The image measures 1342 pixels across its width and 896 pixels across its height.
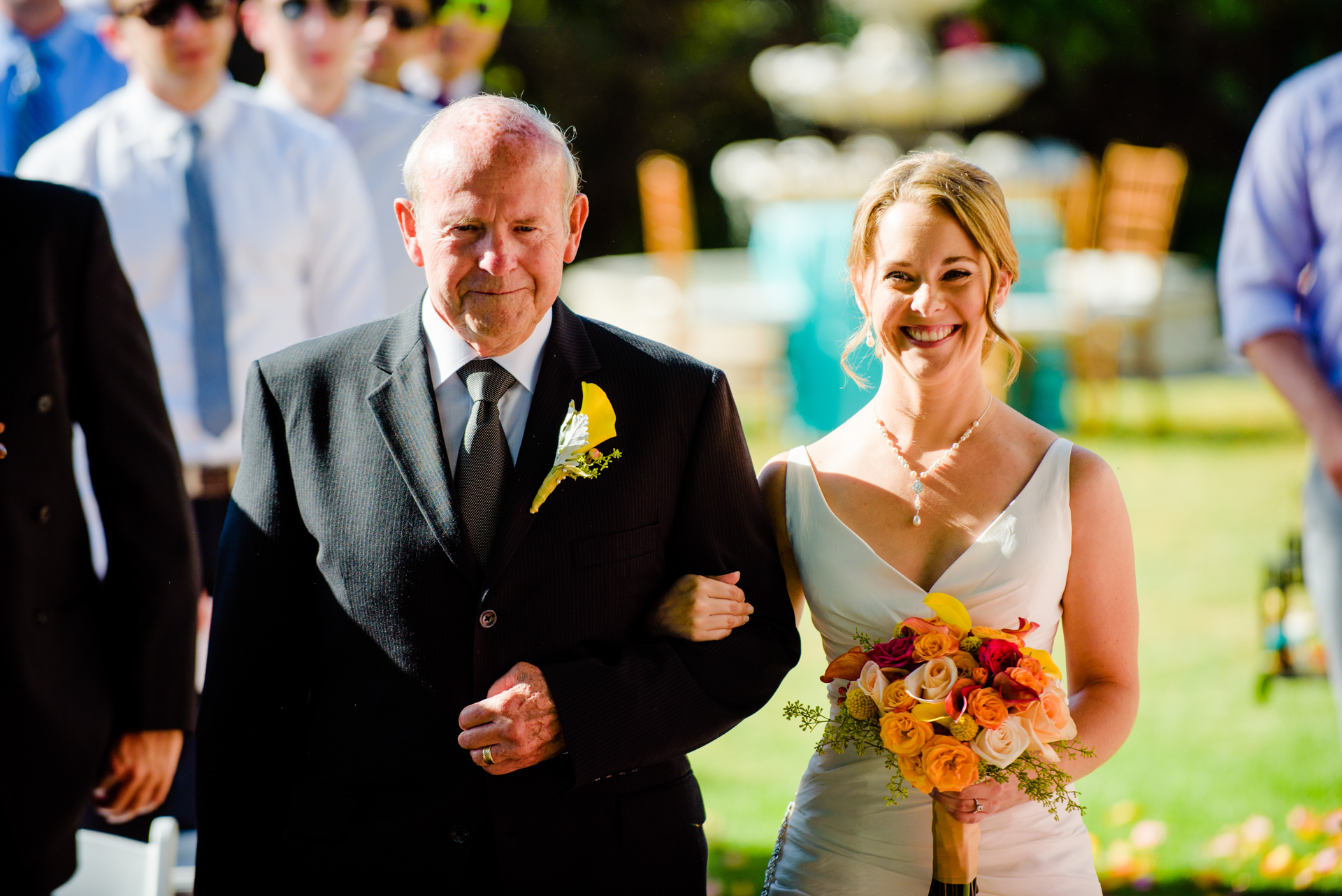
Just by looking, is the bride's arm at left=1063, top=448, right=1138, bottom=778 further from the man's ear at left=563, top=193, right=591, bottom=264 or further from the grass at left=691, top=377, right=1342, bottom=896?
the grass at left=691, top=377, right=1342, bottom=896

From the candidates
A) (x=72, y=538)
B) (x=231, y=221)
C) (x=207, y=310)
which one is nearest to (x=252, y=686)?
(x=72, y=538)

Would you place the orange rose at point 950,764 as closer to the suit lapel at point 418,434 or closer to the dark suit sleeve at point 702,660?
the dark suit sleeve at point 702,660

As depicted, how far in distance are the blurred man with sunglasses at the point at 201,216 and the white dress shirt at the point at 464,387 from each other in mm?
2210

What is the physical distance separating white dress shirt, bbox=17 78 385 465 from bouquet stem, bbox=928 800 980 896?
2739 millimetres

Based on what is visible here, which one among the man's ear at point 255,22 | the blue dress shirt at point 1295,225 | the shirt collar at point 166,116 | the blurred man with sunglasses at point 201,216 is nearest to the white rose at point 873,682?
the blue dress shirt at point 1295,225

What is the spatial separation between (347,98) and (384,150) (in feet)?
0.99

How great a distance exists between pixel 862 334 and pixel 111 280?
170 cm

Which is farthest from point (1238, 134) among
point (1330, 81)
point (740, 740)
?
point (1330, 81)

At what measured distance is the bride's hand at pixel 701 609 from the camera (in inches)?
96.4

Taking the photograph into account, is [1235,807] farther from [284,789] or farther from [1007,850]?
[284,789]

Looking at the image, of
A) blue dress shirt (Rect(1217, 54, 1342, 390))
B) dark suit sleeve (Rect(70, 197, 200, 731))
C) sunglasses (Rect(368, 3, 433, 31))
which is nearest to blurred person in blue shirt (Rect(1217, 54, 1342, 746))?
blue dress shirt (Rect(1217, 54, 1342, 390))

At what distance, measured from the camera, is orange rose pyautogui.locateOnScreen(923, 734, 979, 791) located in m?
2.32

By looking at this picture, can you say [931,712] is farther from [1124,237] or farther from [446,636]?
[1124,237]

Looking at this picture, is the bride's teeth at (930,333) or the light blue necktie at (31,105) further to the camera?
the light blue necktie at (31,105)
